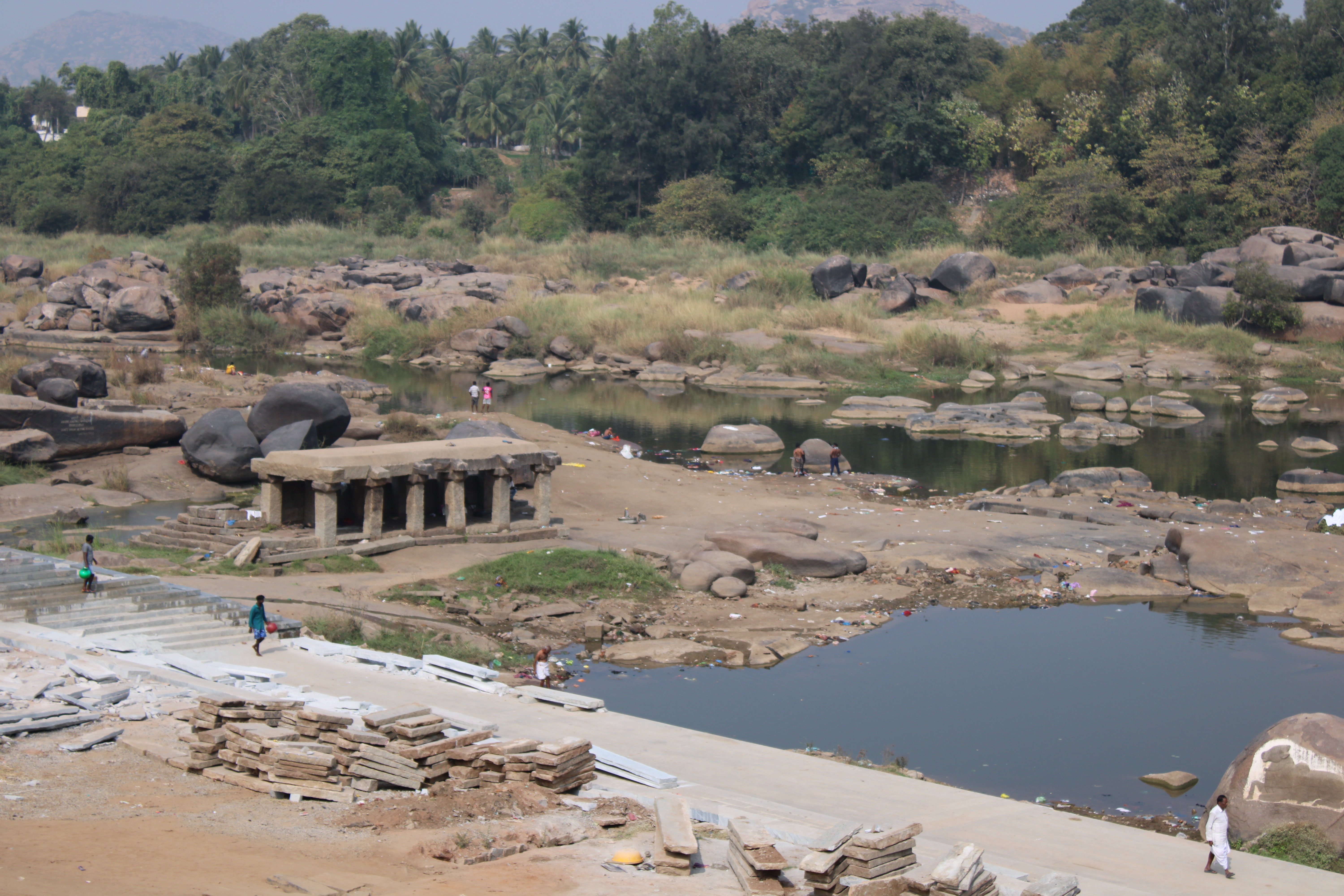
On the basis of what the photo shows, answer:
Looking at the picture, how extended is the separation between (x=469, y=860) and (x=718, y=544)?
1229 cm

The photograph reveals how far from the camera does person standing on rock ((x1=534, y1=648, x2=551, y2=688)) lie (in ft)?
46.3

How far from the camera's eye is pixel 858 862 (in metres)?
8.10

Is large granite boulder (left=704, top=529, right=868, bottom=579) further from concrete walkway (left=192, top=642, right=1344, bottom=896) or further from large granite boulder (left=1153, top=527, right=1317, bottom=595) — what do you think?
concrete walkway (left=192, top=642, right=1344, bottom=896)

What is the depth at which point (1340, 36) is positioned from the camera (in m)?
54.1

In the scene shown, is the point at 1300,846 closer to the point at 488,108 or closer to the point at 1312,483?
the point at 1312,483

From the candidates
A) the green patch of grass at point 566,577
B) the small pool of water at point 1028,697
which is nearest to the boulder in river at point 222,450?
the green patch of grass at point 566,577

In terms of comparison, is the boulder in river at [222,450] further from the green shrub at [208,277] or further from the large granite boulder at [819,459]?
the green shrub at [208,277]

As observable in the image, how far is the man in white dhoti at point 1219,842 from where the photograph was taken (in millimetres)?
9172

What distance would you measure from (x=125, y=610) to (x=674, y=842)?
850 centimetres

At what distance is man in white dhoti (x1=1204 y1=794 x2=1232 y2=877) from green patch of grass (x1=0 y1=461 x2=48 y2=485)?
69.9 feet

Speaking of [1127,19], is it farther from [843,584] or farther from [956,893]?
[956,893]

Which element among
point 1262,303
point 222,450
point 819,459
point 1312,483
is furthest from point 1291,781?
point 1262,303

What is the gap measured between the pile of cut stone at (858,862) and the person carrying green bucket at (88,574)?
961 cm

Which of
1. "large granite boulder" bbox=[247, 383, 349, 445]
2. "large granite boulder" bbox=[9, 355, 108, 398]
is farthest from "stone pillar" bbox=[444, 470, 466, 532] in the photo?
"large granite boulder" bbox=[9, 355, 108, 398]
